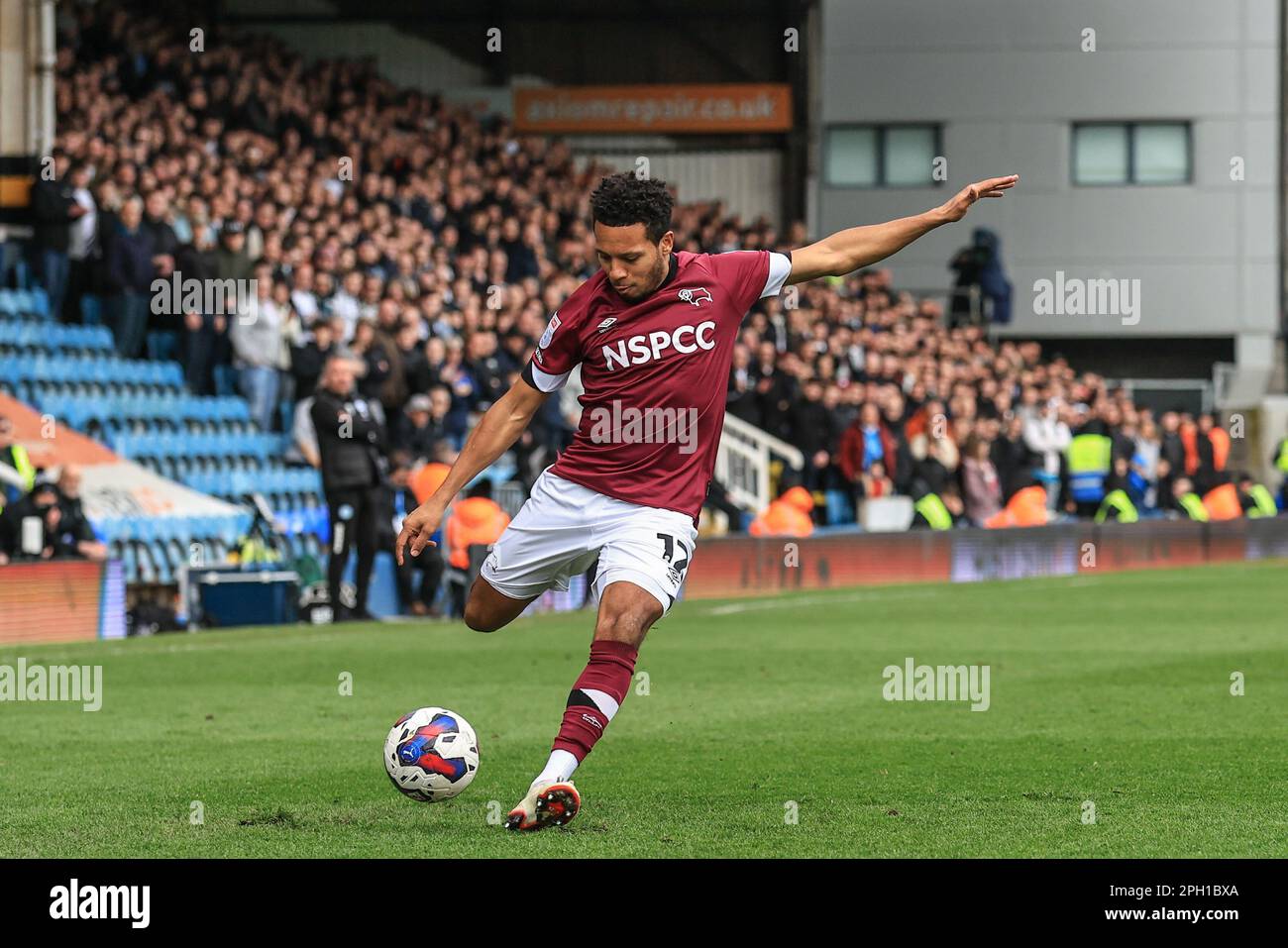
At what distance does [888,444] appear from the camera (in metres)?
24.6

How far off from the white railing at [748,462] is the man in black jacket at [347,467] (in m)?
7.24

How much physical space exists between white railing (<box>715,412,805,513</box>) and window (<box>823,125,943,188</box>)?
15.8 metres

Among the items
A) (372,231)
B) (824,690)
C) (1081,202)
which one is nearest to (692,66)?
(1081,202)

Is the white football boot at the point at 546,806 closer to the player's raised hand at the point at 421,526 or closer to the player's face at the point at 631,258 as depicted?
the player's raised hand at the point at 421,526

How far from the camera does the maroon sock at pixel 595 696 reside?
699 centimetres

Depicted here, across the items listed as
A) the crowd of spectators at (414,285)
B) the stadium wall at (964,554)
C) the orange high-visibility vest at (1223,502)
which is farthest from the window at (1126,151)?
the stadium wall at (964,554)

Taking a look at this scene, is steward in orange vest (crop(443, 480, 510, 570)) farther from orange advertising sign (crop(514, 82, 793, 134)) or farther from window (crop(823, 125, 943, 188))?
window (crop(823, 125, 943, 188))

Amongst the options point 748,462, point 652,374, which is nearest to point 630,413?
point 652,374

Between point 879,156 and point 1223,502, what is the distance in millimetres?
12223

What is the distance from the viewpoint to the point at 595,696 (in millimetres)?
7105

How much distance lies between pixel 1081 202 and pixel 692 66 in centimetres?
805

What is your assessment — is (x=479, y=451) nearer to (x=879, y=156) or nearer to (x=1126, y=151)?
(x=879, y=156)

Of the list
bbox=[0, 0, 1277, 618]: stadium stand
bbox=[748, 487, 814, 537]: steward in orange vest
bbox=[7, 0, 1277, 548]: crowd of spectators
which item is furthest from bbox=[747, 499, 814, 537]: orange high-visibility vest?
bbox=[7, 0, 1277, 548]: crowd of spectators
